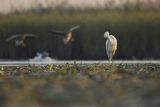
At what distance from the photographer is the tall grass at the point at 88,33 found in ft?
106

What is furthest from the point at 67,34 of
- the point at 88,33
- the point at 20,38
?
the point at 20,38

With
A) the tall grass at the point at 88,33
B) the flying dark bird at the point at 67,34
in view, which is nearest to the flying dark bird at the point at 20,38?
the tall grass at the point at 88,33

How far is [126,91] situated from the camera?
6.27 meters

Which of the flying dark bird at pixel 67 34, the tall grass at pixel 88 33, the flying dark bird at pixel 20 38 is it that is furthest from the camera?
the tall grass at pixel 88 33

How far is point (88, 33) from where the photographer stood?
109 ft

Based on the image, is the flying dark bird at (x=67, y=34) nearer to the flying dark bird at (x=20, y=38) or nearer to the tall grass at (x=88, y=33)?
the tall grass at (x=88, y=33)

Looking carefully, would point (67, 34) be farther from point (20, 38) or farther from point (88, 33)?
point (20, 38)

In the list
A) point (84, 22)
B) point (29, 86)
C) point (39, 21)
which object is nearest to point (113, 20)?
point (84, 22)

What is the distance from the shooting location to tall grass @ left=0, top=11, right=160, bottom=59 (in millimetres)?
32281

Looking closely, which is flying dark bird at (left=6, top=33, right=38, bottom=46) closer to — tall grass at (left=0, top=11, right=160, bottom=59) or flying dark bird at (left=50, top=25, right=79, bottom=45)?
tall grass at (left=0, top=11, right=160, bottom=59)

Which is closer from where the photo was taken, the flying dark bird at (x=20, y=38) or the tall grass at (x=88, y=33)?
the flying dark bird at (x=20, y=38)

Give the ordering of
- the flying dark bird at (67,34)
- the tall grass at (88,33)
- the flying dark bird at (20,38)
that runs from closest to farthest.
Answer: the flying dark bird at (67,34), the flying dark bird at (20,38), the tall grass at (88,33)

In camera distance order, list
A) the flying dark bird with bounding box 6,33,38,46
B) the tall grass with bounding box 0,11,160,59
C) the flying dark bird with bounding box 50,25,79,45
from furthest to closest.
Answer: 1. the tall grass with bounding box 0,11,160,59
2. the flying dark bird with bounding box 6,33,38,46
3. the flying dark bird with bounding box 50,25,79,45

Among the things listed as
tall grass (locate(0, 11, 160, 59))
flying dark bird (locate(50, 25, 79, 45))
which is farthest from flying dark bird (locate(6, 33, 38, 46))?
flying dark bird (locate(50, 25, 79, 45))
